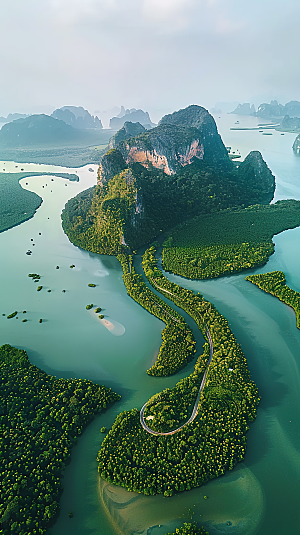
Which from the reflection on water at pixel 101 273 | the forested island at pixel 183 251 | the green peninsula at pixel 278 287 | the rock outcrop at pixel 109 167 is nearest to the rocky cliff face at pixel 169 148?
the forested island at pixel 183 251

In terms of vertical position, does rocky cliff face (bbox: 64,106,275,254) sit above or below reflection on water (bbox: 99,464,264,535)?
above

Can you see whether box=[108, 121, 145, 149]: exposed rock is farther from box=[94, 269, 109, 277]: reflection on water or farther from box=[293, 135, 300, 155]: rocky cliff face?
box=[94, 269, 109, 277]: reflection on water

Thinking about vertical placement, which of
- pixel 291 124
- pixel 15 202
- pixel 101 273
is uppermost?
pixel 291 124

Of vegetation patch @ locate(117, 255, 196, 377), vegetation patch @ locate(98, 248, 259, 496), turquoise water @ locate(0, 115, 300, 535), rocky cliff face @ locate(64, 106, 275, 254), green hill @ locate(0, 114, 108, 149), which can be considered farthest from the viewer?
green hill @ locate(0, 114, 108, 149)

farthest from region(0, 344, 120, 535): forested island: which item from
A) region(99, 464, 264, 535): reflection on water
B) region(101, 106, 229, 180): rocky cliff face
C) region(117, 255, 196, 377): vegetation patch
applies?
region(101, 106, 229, 180): rocky cliff face

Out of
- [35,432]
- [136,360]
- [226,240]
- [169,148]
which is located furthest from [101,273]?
[169,148]

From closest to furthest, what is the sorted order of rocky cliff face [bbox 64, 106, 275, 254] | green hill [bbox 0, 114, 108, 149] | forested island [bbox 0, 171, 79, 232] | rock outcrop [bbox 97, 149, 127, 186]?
rocky cliff face [bbox 64, 106, 275, 254] → rock outcrop [bbox 97, 149, 127, 186] → forested island [bbox 0, 171, 79, 232] → green hill [bbox 0, 114, 108, 149]

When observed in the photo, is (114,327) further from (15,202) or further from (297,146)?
(297,146)
